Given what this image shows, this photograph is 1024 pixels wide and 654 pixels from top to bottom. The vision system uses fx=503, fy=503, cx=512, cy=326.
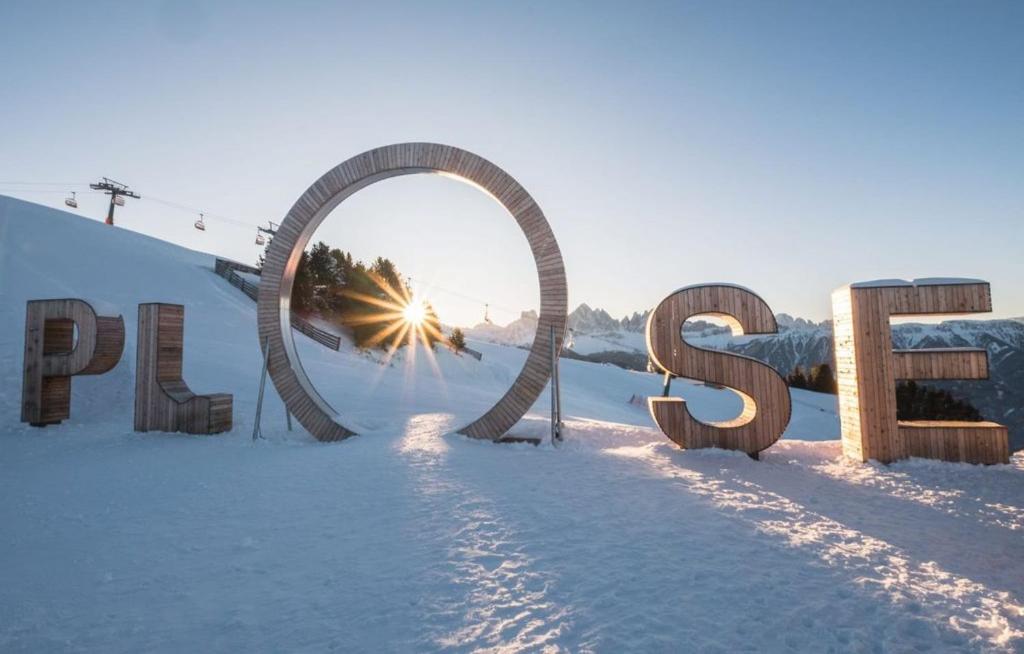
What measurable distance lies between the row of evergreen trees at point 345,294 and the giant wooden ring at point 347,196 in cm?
1659

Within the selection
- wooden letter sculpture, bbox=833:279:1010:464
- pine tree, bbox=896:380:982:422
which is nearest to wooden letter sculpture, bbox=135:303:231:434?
wooden letter sculpture, bbox=833:279:1010:464

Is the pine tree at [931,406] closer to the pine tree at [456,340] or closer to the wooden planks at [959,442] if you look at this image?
the wooden planks at [959,442]

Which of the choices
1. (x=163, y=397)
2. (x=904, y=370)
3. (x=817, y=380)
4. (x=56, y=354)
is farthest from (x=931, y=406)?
(x=56, y=354)

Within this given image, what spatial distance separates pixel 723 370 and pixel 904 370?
2503 mm

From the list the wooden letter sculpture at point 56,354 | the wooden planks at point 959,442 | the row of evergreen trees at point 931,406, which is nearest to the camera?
the wooden planks at point 959,442

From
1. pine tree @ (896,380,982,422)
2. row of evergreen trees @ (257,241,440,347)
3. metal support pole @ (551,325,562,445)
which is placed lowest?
pine tree @ (896,380,982,422)

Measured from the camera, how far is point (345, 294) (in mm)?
27766

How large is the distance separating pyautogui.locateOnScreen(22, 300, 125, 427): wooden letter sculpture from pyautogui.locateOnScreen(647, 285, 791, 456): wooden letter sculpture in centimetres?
1050

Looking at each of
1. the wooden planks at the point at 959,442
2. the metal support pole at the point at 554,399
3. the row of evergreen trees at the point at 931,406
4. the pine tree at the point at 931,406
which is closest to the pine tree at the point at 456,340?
the row of evergreen trees at the point at 931,406

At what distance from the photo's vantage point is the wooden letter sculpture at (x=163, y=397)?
9.02 meters

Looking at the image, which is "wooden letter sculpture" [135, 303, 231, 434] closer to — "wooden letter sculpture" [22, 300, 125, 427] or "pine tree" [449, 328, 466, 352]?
"wooden letter sculpture" [22, 300, 125, 427]

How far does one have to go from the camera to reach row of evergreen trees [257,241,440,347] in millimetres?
26125

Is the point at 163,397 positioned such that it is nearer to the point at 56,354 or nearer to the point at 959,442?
the point at 56,354

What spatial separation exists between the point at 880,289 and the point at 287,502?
8.30 meters
